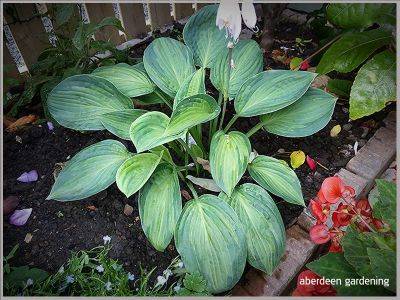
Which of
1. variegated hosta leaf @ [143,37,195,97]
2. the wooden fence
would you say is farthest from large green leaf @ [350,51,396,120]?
the wooden fence

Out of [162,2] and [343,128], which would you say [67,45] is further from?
[343,128]

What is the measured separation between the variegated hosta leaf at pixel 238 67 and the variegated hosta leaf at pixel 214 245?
0.42m

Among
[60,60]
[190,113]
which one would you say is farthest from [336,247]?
[60,60]

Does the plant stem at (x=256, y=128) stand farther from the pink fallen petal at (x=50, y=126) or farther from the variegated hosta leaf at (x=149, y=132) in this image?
the pink fallen petal at (x=50, y=126)

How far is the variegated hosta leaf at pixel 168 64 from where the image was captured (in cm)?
126

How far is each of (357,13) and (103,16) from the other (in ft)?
3.58

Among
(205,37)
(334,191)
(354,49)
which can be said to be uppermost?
(205,37)

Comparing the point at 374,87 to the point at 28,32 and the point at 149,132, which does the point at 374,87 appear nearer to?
the point at 149,132

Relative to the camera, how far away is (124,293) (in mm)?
1044

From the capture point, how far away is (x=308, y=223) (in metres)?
1.22

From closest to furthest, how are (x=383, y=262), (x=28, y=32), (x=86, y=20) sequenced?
1. (x=383, y=262)
2. (x=28, y=32)
3. (x=86, y=20)

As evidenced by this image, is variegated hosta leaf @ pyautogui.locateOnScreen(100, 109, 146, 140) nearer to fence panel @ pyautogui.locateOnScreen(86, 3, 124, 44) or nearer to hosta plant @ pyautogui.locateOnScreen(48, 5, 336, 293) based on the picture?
hosta plant @ pyautogui.locateOnScreen(48, 5, 336, 293)

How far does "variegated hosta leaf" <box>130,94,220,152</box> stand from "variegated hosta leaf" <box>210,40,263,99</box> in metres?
0.24

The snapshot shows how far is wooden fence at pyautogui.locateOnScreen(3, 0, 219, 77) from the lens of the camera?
151cm
